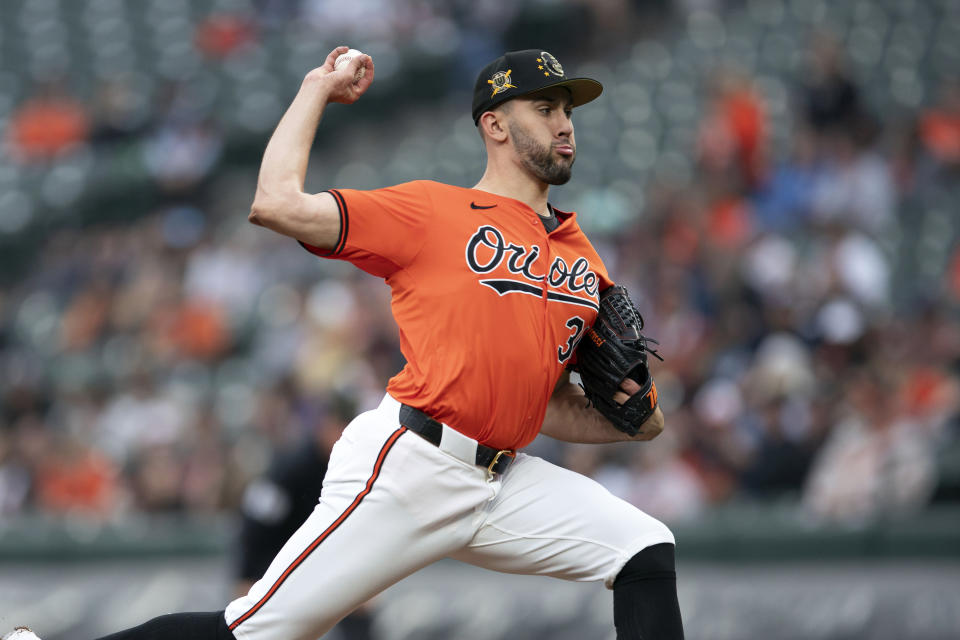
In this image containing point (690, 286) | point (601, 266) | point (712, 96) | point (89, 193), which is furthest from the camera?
point (89, 193)

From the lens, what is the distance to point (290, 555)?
350 cm

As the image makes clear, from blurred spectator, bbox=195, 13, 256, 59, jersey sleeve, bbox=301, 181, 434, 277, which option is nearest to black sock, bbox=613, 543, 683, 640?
jersey sleeve, bbox=301, 181, 434, 277

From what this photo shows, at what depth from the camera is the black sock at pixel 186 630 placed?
11.5 ft

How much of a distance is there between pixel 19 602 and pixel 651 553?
5501 millimetres

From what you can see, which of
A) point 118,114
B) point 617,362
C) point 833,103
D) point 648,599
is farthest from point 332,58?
point 118,114

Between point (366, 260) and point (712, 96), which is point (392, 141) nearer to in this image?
point (712, 96)

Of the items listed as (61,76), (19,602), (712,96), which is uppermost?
(61,76)

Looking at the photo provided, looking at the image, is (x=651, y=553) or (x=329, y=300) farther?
(x=329, y=300)

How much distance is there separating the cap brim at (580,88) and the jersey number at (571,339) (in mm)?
641

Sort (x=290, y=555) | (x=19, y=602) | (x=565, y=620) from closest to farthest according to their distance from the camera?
(x=290, y=555), (x=565, y=620), (x=19, y=602)

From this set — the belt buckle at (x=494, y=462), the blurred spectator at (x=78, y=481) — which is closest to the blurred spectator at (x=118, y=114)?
the blurred spectator at (x=78, y=481)

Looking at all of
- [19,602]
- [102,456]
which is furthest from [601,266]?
[102,456]

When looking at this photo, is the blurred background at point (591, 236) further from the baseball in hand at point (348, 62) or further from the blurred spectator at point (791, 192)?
the baseball in hand at point (348, 62)

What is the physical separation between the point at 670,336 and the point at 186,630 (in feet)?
17.1
